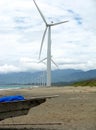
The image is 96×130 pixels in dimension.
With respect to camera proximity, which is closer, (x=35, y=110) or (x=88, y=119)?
(x=88, y=119)

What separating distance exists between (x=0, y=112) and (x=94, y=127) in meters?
3.76

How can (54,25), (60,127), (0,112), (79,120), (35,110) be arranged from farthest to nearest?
(54,25) → (35,110) → (79,120) → (60,127) → (0,112)

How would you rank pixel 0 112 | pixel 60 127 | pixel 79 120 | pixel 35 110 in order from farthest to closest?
pixel 35 110, pixel 79 120, pixel 60 127, pixel 0 112

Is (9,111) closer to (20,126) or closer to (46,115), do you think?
(20,126)

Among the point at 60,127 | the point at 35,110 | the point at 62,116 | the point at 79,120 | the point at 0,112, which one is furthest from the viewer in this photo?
the point at 35,110

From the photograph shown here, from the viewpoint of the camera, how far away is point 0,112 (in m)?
17.5

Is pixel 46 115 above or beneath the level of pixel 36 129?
beneath

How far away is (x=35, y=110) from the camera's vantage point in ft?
88.6

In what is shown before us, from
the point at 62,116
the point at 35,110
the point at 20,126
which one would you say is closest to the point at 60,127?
the point at 20,126

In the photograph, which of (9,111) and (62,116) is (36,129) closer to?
(9,111)

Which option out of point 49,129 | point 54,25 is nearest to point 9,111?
point 49,129

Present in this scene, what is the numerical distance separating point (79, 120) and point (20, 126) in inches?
116

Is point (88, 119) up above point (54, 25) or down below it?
above

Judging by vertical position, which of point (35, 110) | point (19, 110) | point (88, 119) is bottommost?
point (35, 110)
